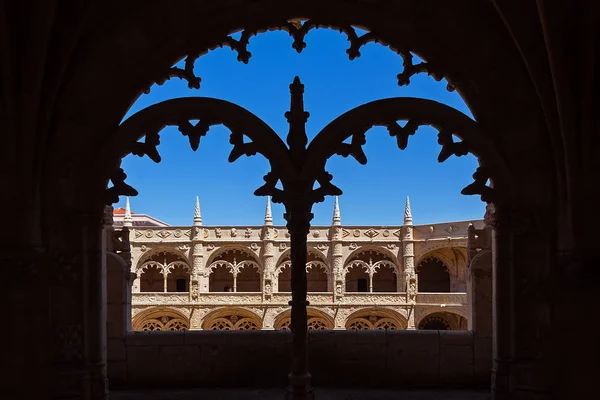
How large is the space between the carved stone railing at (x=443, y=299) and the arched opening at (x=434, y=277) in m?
4.45

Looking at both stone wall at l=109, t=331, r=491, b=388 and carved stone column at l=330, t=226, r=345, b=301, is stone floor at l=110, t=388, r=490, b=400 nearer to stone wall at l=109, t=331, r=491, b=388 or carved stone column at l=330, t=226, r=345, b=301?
stone wall at l=109, t=331, r=491, b=388

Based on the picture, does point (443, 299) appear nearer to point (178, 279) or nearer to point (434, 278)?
point (434, 278)

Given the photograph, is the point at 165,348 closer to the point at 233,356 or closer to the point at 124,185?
the point at 233,356

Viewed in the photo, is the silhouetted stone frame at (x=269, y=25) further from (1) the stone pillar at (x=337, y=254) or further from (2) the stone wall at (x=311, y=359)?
(1) the stone pillar at (x=337, y=254)

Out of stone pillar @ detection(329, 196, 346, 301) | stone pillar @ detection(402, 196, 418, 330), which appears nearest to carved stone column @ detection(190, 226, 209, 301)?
stone pillar @ detection(329, 196, 346, 301)

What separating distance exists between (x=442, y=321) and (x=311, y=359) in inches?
749

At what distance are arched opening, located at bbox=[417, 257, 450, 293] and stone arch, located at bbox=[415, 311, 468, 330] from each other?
133 inches

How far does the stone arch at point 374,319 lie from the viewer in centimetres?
2102

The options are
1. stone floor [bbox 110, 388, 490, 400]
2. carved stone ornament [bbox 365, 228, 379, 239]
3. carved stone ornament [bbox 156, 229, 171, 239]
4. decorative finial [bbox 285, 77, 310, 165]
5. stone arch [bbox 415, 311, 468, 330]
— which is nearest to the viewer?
decorative finial [bbox 285, 77, 310, 165]

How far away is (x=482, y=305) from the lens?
14.3 feet

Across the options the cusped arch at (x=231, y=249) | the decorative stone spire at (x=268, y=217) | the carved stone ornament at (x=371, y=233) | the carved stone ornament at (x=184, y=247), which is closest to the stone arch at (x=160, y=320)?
the cusped arch at (x=231, y=249)

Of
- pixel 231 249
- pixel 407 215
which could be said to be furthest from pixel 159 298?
pixel 407 215

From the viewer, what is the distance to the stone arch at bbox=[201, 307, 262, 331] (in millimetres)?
21344

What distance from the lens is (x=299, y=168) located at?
3.37m
